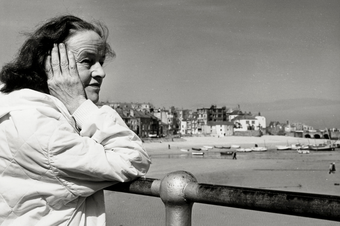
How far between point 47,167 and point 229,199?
0.74 meters

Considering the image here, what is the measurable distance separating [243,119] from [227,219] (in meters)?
113

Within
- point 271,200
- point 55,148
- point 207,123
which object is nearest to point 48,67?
point 55,148

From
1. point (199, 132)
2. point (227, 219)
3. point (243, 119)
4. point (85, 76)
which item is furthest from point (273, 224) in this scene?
point (243, 119)

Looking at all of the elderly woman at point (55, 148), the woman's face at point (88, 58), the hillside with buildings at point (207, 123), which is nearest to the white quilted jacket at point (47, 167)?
the elderly woman at point (55, 148)

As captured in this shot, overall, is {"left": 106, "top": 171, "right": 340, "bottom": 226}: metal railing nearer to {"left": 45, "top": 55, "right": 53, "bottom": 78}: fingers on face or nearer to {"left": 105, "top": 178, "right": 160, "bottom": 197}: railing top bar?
{"left": 105, "top": 178, "right": 160, "bottom": 197}: railing top bar

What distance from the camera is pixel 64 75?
6.06 feet

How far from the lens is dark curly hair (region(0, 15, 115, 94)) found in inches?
70.7

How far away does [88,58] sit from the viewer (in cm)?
196

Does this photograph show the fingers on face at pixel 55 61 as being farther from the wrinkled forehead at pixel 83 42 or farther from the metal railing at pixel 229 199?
the metal railing at pixel 229 199

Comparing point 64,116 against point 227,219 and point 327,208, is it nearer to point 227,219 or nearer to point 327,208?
point 327,208

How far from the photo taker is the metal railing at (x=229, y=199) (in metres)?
1.04

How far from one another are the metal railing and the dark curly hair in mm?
784

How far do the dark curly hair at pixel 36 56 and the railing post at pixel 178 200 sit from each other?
898 mm

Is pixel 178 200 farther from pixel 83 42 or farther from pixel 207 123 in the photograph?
pixel 207 123
